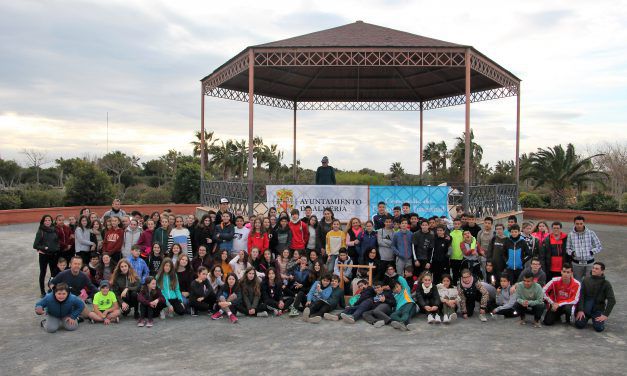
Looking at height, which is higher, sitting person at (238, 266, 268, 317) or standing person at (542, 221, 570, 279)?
standing person at (542, 221, 570, 279)

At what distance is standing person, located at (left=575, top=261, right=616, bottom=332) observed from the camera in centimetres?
684

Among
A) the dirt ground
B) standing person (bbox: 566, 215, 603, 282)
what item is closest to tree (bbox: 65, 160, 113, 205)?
the dirt ground

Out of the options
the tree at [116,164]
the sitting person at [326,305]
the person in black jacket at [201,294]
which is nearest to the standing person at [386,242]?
the sitting person at [326,305]

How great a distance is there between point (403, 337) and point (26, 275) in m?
8.38

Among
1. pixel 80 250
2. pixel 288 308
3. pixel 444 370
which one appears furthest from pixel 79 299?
pixel 444 370

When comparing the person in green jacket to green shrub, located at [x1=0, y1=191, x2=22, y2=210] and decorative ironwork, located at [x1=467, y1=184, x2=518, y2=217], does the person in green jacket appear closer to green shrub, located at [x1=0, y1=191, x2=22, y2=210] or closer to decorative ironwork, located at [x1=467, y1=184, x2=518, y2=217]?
decorative ironwork, located at [x1=467, y1=184, x2=518, y2=217]

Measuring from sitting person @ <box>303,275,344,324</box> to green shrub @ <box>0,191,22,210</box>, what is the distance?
17902mm

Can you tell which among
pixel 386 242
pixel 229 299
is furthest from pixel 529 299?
pixel 229 299

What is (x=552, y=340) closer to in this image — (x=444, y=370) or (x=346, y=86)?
(x=444, y=370)

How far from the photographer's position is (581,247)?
311 inches

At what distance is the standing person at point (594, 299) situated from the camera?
6.84m

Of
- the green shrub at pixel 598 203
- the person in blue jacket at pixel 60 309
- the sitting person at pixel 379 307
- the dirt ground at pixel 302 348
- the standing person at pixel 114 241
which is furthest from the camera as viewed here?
the green shrub at pixel 598 203

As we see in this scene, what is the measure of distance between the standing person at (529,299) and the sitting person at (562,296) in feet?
0.33

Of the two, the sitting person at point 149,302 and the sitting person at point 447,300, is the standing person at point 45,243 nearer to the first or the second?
the sitting person at point 149,302
